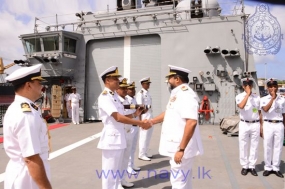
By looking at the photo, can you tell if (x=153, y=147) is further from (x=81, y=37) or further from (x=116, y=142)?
(x=81, y=37)

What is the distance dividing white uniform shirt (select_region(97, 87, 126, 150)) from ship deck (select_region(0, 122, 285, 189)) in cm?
111

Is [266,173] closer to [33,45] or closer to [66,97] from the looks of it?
[66,97]

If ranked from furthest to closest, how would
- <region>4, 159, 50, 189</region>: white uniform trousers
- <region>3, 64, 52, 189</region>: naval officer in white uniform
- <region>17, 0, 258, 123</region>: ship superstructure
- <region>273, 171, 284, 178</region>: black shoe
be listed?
<region>17, 0, 258, 123</region>: ship superstructure
<region>273, 171, 284, 178</region>: black shoe
<region>4, 159, 50, 189</region>: white uniform trousers
<region>3, 64, 52, 189</region>: naval officer in white uniform

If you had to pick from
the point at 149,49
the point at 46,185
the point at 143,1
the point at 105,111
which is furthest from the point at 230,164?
the point at 143,1

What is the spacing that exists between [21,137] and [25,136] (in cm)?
3

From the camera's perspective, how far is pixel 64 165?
475cm

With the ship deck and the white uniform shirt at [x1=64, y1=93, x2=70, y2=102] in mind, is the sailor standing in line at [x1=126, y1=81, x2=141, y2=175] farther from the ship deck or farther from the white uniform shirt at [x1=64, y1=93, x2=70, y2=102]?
the white uniform shirt at [x1=64, y1=93, x2=70, y2=102]

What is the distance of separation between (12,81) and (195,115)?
169cm

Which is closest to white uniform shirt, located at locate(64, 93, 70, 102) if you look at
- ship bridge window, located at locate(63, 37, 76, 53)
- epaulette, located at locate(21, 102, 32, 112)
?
ship bridge window, located at locate(63, 37, 76, 53)

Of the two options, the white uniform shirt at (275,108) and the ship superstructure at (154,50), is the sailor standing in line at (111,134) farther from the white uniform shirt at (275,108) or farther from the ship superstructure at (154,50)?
the ship superstructure at (154,50)

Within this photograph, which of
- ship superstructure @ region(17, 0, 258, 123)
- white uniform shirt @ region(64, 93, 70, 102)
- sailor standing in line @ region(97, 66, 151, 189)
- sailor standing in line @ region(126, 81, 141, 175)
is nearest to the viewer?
sailor standing in line @ region(97, 66, 151, 189)

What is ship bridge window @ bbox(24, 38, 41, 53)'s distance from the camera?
11320 mm

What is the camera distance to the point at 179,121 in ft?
8.34

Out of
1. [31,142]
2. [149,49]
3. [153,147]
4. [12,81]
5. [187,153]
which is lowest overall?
[153,147]
